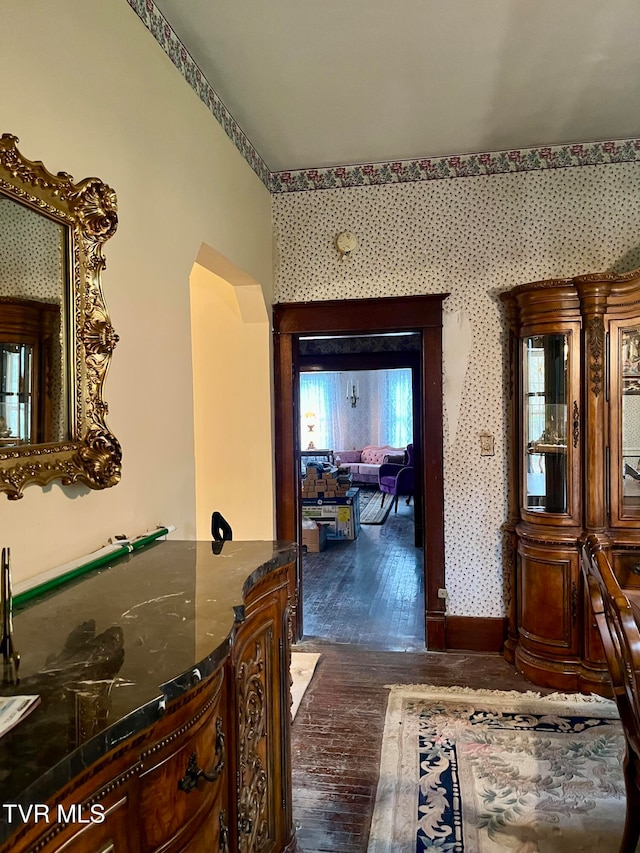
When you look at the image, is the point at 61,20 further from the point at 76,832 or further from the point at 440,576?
the point at 440,576

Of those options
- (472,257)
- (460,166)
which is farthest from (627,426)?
(460,166)

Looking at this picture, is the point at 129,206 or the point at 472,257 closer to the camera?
the point at 129,206

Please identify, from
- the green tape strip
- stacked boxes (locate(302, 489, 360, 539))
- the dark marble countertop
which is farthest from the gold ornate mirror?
stacked boxes (locate(302, 489, 360, 539))

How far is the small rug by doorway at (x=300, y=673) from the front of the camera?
3082 millimetres

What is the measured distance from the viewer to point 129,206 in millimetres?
1965

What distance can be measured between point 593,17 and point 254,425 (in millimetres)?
2533

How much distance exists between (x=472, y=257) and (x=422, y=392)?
858 millimetres

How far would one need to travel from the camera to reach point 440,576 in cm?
365

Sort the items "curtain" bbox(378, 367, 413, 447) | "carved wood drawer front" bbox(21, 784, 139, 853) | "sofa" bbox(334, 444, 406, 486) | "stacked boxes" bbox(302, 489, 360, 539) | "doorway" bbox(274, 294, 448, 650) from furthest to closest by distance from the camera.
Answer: "curtain" bbox(378, 367, 413, 447) < "sofa" bbox(334, 444, 406, 486) < "stacked boxes" bbox(302, 489, 360, 539) < "doorway" bbox(274, 294, 448, 650) < "carved wood drawer front" bbox(21, 784, 139, 853)

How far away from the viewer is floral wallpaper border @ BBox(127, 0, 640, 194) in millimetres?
3367

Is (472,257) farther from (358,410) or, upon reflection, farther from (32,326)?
(358,410)

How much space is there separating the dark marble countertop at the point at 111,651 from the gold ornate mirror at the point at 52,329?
32 centimetres

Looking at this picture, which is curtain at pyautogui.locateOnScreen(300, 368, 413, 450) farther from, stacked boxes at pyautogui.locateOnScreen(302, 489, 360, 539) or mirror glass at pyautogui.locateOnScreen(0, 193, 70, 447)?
mirror glass at pyautogui.locateOnScreen(0, 193, 70, 447)

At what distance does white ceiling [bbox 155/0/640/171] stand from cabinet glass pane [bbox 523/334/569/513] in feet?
3.79
